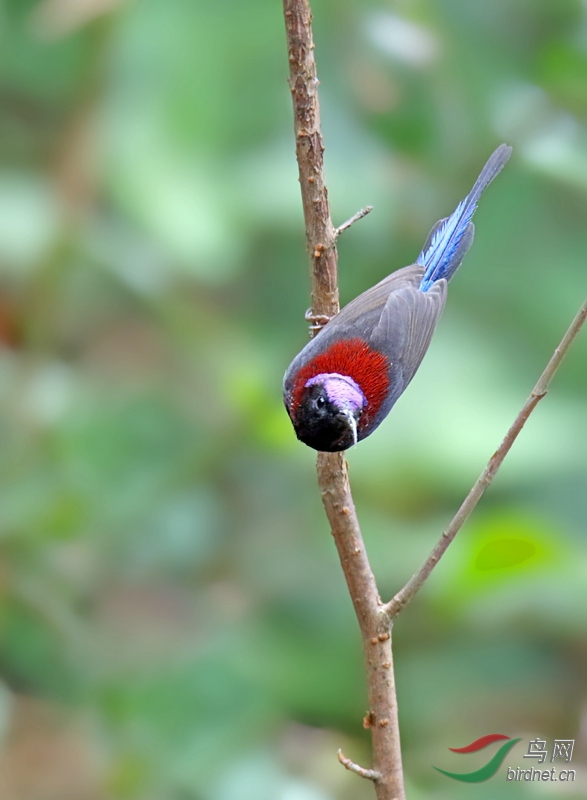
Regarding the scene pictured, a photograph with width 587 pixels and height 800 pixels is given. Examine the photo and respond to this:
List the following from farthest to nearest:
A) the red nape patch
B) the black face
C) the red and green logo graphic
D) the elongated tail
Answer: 1. the elongated tail
2. the red nape patch
3. the red and green logo graphic
4. the black face

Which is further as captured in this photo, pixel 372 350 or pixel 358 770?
pixel 372 350

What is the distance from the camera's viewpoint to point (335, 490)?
146 cm

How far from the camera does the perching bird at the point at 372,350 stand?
160 centimetres

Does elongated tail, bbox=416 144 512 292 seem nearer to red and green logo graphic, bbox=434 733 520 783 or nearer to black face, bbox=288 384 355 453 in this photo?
black face, bbox=288 384 355 453

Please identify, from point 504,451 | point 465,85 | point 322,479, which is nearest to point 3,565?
point 322,479

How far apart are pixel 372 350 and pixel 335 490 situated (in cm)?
40

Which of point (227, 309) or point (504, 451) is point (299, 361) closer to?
point (504, 451)

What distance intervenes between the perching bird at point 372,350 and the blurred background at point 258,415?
0.98ft

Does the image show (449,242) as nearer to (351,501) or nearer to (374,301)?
(374,301)

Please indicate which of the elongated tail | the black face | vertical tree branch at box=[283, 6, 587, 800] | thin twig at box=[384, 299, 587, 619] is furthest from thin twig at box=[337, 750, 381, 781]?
the elongated tail

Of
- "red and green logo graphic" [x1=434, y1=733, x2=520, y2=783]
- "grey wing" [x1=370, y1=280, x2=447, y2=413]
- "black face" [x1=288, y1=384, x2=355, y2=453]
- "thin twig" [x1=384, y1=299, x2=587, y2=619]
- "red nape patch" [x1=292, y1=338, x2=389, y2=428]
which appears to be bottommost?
"red and green logo graphic" [x1=434, y1=733, x2=520, y2=783]

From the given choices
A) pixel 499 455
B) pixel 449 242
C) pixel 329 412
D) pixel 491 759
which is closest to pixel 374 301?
pixel 449 242

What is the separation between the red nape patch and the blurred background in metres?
0.37

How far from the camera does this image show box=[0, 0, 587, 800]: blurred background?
2150 millimetres
